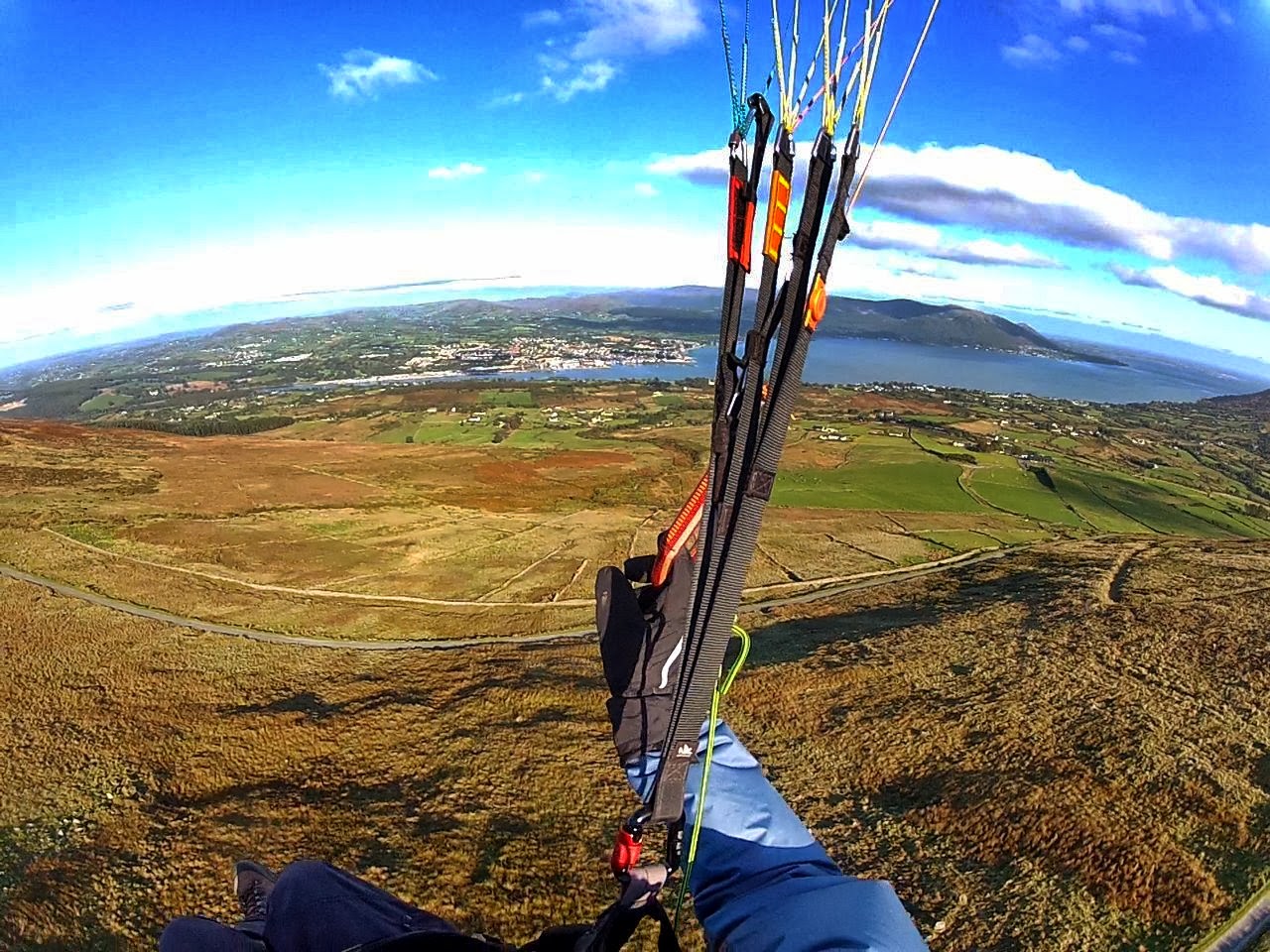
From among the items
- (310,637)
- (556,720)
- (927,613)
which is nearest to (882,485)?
(927,613)

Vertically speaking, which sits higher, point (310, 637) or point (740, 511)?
point (740, 511)

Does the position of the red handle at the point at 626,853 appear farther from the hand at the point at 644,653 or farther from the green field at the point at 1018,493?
the green field at the point at 1018,493

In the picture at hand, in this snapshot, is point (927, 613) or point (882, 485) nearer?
point (927, 613)

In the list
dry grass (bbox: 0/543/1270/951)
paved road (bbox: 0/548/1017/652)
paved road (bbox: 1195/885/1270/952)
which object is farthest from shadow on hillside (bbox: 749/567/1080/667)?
paved road (bbox: 1195/885/1270/952)

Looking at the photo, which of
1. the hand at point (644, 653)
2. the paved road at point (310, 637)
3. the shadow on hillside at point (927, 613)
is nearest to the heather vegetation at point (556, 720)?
the shadow on hillside at point (927, 613)

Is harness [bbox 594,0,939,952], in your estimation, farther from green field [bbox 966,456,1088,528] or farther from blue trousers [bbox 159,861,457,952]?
green field [bbox 966,456,1088,528]

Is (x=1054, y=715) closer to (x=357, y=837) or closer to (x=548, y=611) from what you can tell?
(x=357, y=837)

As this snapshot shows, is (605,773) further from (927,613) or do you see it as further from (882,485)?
(882,485)
